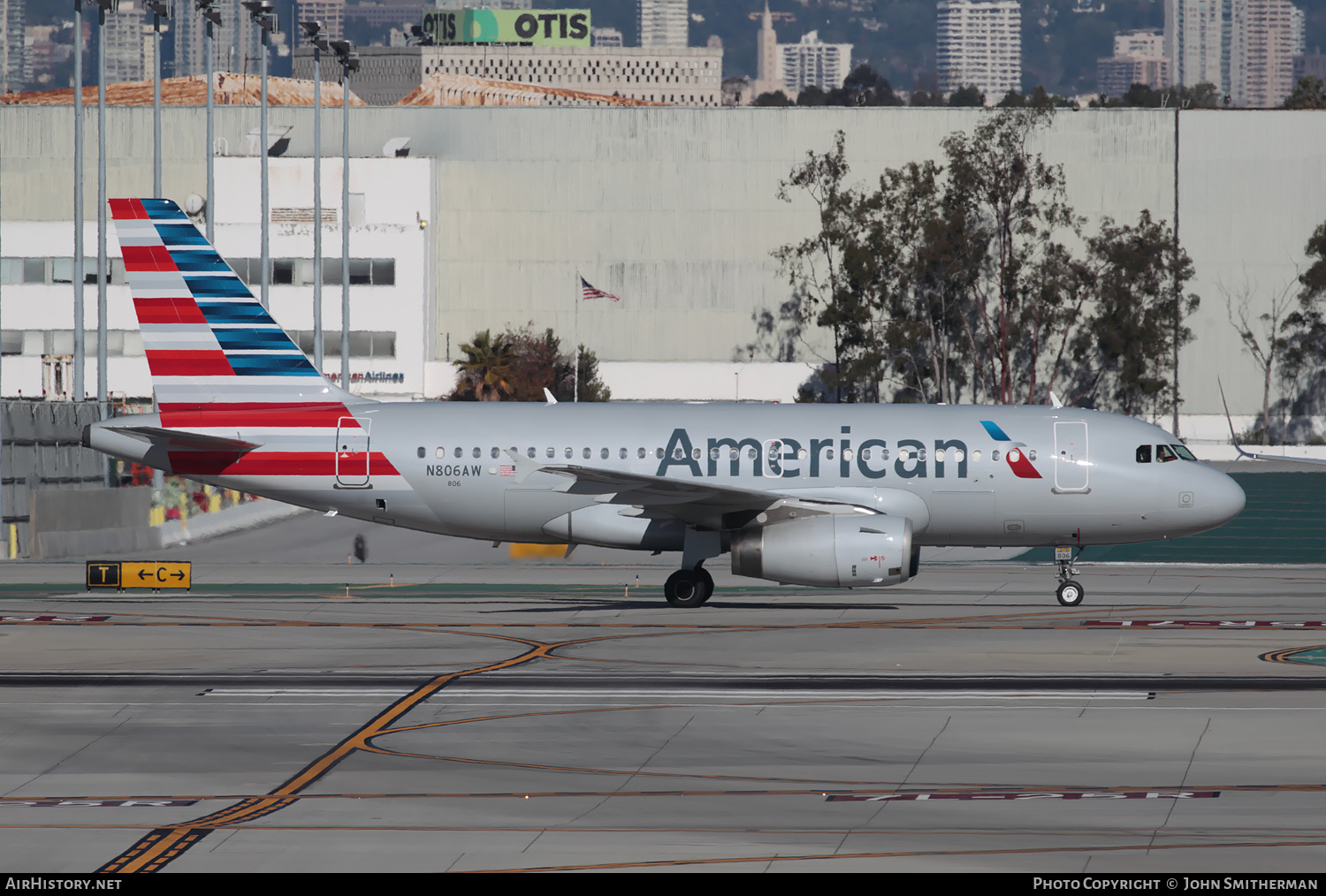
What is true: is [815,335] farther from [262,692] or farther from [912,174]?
[262,692]

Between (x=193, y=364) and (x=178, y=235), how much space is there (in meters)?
2.85

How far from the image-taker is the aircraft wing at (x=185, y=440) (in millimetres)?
33375

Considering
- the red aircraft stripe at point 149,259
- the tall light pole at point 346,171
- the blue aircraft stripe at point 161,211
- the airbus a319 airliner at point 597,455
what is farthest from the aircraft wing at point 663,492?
the tall light pole at point 346,171

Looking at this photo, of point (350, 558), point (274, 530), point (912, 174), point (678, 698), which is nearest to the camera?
point (678, 698)

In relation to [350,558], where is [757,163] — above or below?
above

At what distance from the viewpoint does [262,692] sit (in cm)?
2272

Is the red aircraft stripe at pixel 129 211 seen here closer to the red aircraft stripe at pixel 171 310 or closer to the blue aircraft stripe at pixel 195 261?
the blue aircraft stripe at pixel 195 261

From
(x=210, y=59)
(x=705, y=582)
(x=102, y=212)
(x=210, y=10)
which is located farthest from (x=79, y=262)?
(x=705, y=582)

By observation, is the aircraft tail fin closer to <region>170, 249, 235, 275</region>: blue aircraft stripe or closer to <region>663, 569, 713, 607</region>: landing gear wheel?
<region>170, 249, 235, 275</region>: blue aircraft stripe

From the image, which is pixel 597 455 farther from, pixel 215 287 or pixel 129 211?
pixel 129 211

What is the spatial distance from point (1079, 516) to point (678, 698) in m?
14.6

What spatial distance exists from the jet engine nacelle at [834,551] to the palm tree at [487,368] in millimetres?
65649

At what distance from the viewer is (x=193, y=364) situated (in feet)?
113
